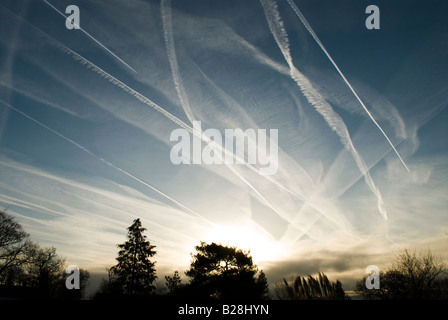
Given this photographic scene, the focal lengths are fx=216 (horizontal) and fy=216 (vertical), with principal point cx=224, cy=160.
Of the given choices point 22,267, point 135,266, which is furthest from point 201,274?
point 22,267

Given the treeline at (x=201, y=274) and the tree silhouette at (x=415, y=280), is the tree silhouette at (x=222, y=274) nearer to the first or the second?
the treeline at (x=201, y=274)

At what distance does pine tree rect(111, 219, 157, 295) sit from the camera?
37.1 metres

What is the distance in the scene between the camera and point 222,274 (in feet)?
94.2

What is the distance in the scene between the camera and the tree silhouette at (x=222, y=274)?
2747 cm

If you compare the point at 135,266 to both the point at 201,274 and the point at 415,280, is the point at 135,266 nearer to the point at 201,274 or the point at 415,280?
the point at 201,274

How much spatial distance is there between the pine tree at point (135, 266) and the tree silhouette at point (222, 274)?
13.5 m

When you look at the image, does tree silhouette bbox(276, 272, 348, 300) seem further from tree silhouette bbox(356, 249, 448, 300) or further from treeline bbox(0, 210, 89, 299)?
treeline bbox(0, 210, 89, 299)

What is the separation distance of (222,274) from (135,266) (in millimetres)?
18862

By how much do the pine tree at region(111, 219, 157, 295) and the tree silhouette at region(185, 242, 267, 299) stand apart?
13534 mm

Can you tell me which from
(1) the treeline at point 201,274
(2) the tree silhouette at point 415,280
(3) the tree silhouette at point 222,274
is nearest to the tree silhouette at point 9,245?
(1) the treeline at point 201,274

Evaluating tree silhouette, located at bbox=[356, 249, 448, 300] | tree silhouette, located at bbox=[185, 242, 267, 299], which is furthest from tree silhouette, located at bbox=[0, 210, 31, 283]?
tree silhouette, located at bbox=[356, 249, 448, 300]
